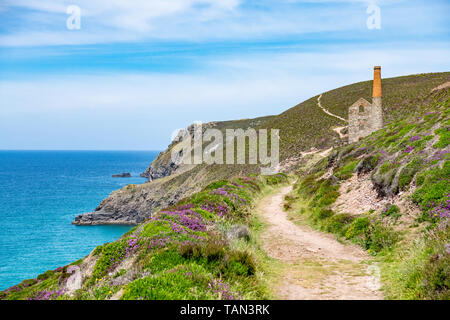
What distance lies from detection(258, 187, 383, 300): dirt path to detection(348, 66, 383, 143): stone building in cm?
3130

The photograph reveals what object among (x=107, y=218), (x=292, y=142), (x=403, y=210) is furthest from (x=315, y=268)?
(x=107, y=218)

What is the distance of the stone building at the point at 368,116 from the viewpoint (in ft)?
134

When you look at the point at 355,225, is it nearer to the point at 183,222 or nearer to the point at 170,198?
the point at 183,222

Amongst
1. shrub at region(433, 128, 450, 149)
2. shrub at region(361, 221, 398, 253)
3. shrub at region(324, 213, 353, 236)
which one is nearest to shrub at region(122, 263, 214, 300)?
shrub at region(361, 221, 398, 253)

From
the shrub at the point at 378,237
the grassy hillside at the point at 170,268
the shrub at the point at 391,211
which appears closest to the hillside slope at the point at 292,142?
the shrub at the point at 391,211

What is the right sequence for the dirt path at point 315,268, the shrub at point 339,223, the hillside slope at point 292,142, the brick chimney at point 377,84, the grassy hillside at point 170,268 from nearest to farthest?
the grassy hillside at point 170,268
the dirt path at point 315,268
the shrub at point 339,223
the brick chimney at point 377,84
the hillside slope at point 292,142

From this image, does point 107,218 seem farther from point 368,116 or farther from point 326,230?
point 326,230

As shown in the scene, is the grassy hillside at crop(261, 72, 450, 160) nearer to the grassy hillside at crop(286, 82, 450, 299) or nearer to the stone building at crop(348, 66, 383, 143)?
the stone building at crop(348, 66, 383, 143)

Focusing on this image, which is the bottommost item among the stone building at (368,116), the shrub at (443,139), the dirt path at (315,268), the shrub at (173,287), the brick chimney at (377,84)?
the dirt path at (315,268)

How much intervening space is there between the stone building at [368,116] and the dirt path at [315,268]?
103ft

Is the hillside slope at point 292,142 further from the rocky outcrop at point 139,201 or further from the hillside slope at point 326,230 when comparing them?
the hillside slope at point 326,230

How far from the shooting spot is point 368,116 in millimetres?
43469

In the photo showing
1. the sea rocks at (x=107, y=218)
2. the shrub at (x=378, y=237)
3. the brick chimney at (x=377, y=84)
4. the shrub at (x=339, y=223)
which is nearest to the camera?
the shrub at (x=378, y=237)
